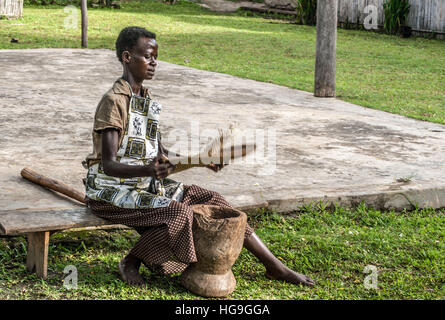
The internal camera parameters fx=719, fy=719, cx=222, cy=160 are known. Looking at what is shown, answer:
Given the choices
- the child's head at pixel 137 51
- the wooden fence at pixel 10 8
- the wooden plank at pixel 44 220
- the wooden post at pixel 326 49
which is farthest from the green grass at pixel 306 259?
the wooden fence at pixel 10 8

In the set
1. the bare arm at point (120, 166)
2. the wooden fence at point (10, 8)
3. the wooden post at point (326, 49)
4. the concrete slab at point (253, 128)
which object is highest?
the wooden fence at point (10, 8)

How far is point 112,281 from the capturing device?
3518 millimetres

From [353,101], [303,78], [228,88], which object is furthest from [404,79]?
[228,88]

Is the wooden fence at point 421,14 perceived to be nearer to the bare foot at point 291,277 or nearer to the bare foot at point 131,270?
the bare foot at point 291,277

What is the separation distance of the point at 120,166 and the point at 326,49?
5.63m

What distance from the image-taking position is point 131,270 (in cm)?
353

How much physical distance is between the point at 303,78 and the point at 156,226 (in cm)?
725

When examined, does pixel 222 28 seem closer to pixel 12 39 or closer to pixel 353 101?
pixel 12 39

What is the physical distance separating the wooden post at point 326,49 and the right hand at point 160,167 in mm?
5530

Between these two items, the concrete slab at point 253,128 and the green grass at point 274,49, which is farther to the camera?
the green grass at point 274,49

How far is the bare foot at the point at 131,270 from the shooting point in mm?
3486

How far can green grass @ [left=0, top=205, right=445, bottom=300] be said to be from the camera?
11.4 ft

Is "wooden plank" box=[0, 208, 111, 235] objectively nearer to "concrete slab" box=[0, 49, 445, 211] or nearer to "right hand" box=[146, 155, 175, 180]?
"right hand" box=[146, 155, 175, 180]

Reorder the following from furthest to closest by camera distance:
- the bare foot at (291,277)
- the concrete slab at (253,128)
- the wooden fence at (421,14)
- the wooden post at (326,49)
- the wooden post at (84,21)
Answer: the wooden fence at (421,14)
the wooden post at (84,21)
the wooden post at (326,49)
the concrete slab at (253,128)
the bare foot at (291,277)
